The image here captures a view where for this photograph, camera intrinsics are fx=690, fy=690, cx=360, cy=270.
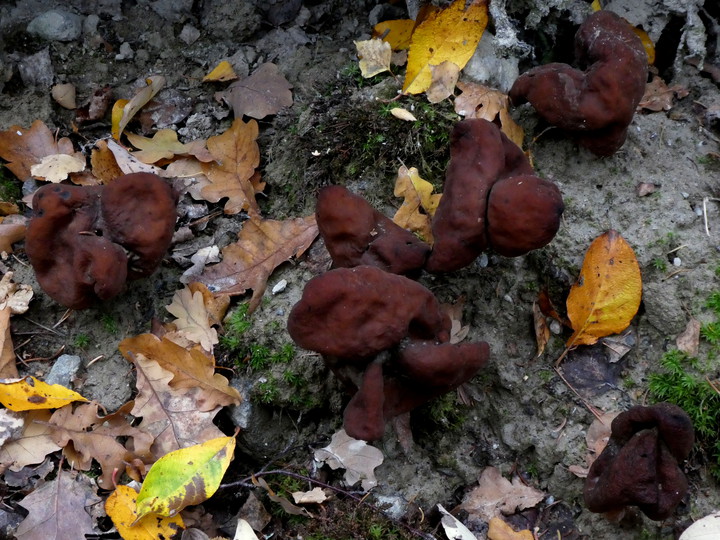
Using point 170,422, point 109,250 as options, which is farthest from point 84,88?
point 170,422

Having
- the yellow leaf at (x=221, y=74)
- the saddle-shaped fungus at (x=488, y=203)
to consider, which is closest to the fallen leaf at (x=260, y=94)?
the yellow leaf at (x=221, y=74)

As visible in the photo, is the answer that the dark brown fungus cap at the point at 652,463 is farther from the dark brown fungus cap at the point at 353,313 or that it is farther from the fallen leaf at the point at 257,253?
the fallen leaf at the point at 257,253

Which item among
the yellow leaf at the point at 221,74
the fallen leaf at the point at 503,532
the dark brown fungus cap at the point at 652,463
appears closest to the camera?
the dark brown fungus cap at the point at 652,463

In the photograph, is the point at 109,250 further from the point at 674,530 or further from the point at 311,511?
the point at 674,530

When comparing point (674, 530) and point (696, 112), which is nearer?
point (674, 530)

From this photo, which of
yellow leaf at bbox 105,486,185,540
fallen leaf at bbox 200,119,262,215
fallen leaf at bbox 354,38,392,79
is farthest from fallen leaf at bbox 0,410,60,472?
fallen leaf at bbox 354,38,392,79

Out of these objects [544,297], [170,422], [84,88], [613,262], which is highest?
[84,88]

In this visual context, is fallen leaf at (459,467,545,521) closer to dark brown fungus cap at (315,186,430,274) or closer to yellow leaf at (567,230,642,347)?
yellow leaf at (567,230,642,347)
